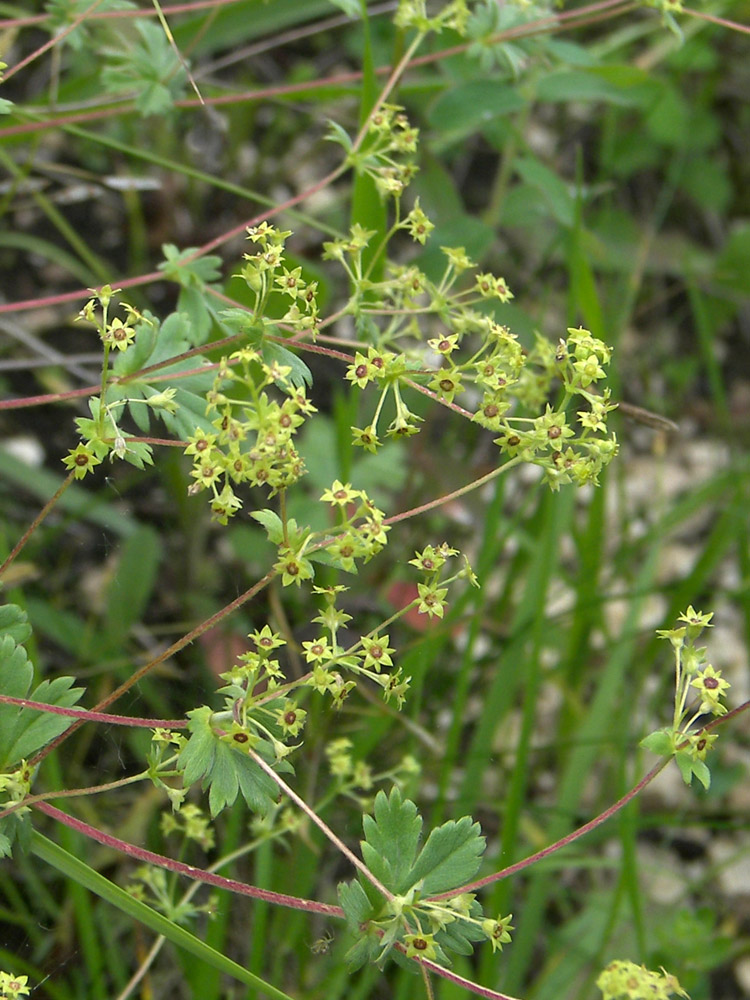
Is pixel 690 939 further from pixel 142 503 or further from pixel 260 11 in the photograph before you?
pixel 260 11

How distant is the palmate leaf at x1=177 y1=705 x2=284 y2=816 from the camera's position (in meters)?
0.80

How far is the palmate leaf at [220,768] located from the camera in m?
0.80

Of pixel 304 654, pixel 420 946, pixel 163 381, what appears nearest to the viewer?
pixel 420 946

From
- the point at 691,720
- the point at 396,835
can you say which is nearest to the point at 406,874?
the point at 396,835

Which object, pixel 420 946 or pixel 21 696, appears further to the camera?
pixel 21 696

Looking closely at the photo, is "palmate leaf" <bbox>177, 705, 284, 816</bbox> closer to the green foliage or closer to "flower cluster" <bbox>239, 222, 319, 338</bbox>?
"flower cluster" <bbox>239, 222, 319, 338</bbox>

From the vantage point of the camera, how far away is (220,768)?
32.6 inches

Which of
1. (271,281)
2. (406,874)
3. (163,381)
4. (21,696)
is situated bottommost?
(406,874)

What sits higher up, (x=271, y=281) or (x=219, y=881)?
(x=271, y=281)

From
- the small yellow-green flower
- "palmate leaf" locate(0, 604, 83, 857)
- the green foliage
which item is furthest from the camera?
the green foliage

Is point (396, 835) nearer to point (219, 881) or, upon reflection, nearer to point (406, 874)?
point (406, 874)

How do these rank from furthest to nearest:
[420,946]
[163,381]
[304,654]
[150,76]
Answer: [150,76] < [163,381] < [304,654] < [420,946]

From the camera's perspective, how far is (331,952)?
1496 millimetres

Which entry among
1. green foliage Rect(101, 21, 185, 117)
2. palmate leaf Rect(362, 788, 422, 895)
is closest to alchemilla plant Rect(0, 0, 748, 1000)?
palmate leaf Rect(362, 788, 422, 895)
